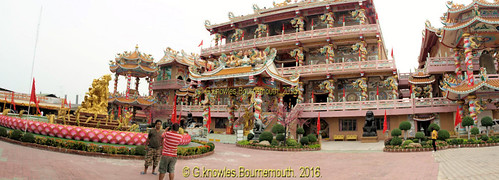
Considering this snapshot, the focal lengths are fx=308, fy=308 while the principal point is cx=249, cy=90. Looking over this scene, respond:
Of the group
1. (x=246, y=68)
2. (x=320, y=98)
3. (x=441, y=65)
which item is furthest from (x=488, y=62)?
(x=246, y=68)

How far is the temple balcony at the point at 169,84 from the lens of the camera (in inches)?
1606

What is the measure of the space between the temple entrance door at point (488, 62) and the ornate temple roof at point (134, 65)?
33.0m

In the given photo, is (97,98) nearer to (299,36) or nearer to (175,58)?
(299,36)

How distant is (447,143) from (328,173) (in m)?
10.00

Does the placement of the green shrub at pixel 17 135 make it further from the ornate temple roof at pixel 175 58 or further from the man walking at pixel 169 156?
the ornate temple roof at pixel 175 58

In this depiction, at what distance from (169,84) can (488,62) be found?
→ 112 feet

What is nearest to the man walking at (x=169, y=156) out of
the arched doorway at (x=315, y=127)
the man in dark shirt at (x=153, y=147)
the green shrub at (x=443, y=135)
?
the man in dark shirt at (x=153, y=147)

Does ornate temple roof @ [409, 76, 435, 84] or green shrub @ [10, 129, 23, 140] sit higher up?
ornate temple roof @ [409, 76, 435, 84]

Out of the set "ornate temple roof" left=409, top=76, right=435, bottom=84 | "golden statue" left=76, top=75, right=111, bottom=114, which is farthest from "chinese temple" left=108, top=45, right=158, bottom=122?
"ornate temple roof" left=409, top=76, right=435, bottom=84

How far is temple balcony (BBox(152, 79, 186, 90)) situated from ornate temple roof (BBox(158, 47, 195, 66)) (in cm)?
247

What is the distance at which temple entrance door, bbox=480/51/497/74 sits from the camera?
2353cm

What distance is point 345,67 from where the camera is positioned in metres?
27.8

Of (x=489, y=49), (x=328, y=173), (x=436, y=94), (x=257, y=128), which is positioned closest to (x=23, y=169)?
(x=328, y=173)

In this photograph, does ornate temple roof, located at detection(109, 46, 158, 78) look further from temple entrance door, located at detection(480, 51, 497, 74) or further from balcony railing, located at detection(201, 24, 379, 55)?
temple entrance door, located at detection(480, 51, 497, 74)
